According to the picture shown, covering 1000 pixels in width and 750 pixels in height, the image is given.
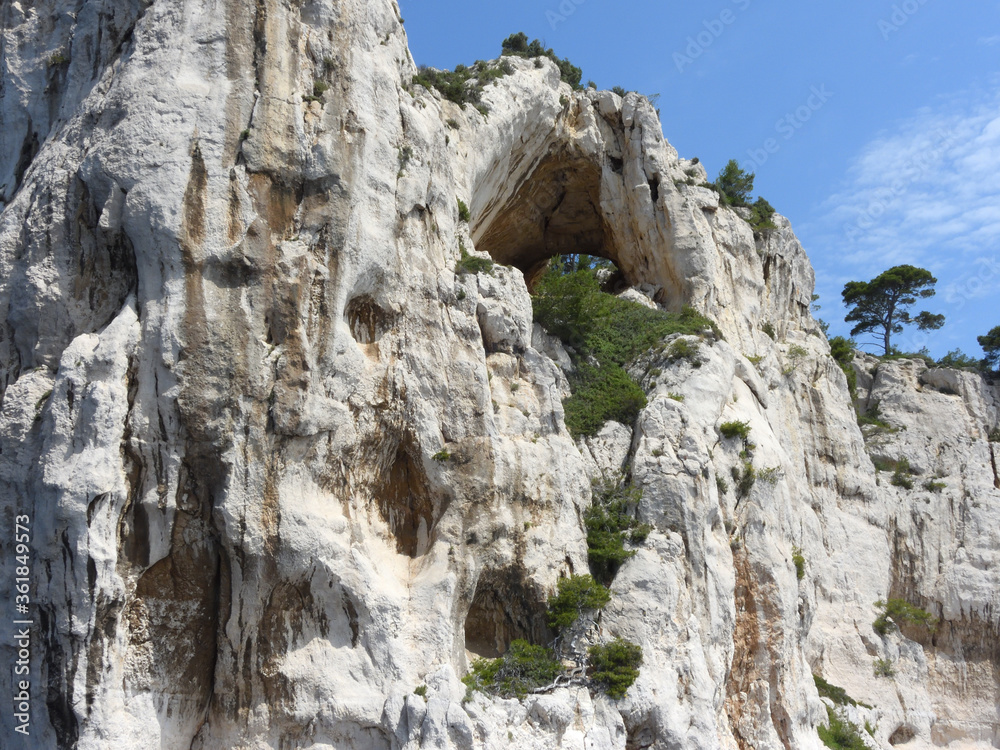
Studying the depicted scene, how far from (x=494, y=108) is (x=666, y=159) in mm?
6589

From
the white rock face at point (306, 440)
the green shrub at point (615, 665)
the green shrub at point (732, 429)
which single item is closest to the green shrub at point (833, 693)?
the white rock face at point (306, 440)

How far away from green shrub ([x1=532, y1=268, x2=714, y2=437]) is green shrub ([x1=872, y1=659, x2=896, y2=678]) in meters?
10.4

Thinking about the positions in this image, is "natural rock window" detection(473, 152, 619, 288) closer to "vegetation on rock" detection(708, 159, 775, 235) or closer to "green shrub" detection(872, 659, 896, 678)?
"vegetation on rock" detection(708, 159, 775, 235)

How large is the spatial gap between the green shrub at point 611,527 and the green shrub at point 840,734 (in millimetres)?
6930

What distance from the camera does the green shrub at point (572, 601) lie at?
14.6m

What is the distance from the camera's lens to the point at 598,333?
70.5ft

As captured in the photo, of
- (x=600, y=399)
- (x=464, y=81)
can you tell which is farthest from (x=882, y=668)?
(x=464, y=81)

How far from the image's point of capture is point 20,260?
1331 cm

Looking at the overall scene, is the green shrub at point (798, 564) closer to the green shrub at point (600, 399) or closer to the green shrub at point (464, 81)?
the green shrub at point (600, 399)

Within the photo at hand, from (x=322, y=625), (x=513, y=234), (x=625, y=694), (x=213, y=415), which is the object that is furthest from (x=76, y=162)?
(x=513, y=234)

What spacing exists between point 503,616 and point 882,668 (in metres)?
13.5

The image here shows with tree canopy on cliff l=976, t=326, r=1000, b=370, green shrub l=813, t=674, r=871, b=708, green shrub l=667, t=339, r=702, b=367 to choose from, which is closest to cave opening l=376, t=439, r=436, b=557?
green shrub l=667, t=339, r=702, b=367

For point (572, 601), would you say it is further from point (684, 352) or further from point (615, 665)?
point (684, 352)

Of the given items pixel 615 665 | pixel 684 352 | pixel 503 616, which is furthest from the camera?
pixel 684 352
